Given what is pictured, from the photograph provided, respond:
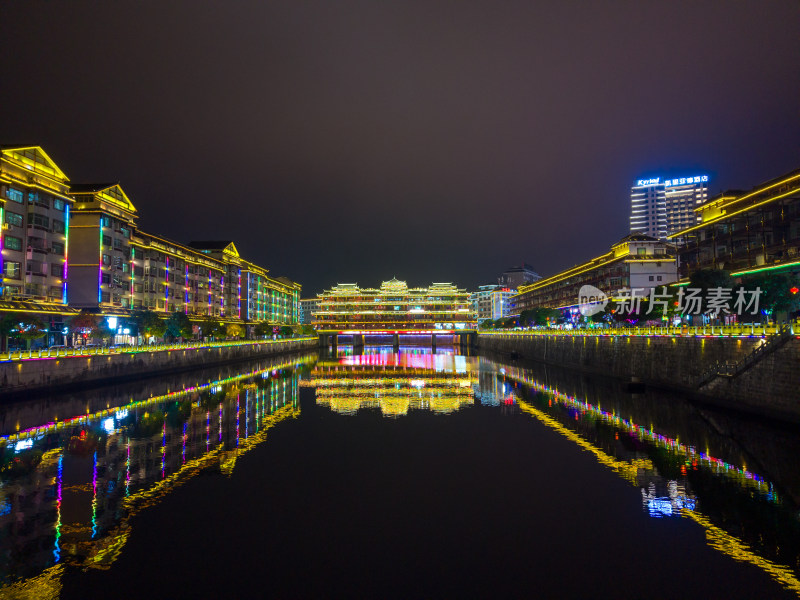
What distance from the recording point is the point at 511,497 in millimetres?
18547

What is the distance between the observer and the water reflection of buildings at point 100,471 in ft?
43.9

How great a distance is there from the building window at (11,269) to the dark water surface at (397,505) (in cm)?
2464

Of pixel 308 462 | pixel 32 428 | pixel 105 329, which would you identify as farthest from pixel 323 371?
pixel 308 462

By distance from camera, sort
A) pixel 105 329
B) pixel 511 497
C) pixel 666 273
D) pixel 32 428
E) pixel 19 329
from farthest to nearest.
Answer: pixel 666 273 → pixel 105 329 → pixel 19 329 → pixel 32 428 → pixel 511 497

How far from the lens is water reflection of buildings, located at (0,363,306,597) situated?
43.9 feet

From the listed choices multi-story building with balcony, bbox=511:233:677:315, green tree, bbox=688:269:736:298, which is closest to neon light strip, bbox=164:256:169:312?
multi-story building with balcony, bbox=511:233:677:315

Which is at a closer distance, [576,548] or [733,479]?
[576,548]

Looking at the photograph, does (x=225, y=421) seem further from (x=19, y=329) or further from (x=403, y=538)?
(x=19, y=329)

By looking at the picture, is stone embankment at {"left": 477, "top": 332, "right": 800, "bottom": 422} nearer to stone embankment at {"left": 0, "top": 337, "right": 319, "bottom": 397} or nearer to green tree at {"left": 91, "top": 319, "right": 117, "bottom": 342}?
stone embankment at {"left": 0, "top": 337, "right": 319, "bottom": 397}

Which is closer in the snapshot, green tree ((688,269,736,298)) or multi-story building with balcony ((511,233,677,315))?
green tree ((688,269,736,298))

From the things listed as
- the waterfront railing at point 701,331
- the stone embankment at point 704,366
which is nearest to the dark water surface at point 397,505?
the stone embankment at point 704,366

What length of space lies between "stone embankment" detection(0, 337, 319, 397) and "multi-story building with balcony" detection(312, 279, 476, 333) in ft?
278

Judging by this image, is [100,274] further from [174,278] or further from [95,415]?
[95,415]

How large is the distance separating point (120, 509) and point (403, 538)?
339 inches
